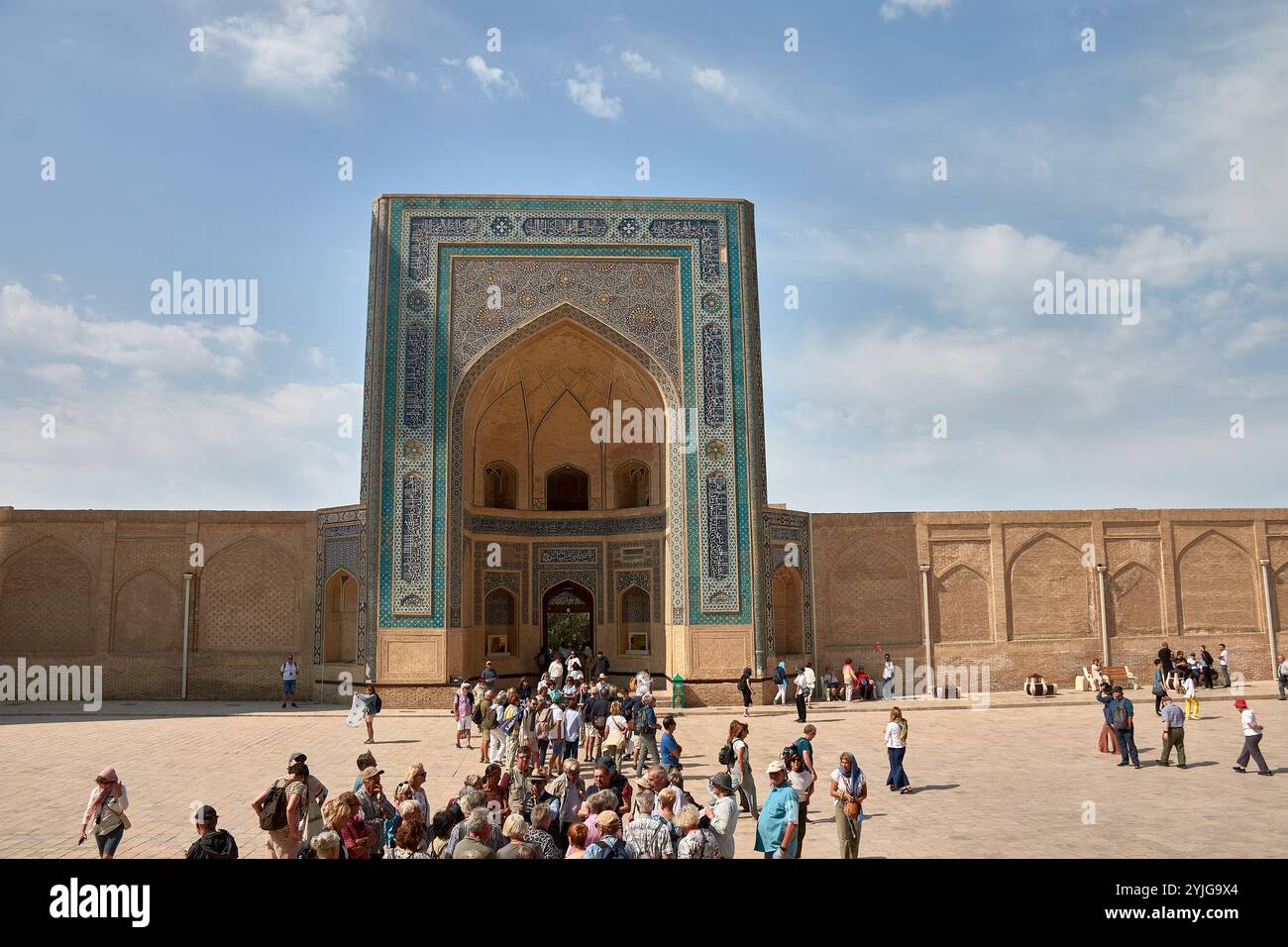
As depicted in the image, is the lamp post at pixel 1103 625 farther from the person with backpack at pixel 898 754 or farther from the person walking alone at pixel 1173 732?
the person with backpack at pixel 898 754

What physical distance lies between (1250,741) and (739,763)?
6.57 meters

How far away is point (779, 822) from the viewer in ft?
18.9

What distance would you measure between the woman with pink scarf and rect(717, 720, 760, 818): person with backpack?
4.54 m

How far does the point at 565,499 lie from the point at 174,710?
9798 mm

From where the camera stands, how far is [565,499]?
2367 cm

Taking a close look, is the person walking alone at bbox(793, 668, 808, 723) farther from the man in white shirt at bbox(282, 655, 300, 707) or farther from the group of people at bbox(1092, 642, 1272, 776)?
the man in white shirt at bbox(282, 655, 300, 707)

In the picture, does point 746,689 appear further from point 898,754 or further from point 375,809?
point 375,809

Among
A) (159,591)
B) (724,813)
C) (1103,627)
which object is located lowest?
(724,813)

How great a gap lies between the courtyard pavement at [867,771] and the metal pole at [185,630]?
0.93 metres

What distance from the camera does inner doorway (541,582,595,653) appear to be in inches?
874

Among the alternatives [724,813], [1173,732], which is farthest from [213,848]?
[1173,732]

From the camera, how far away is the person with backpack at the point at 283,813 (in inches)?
223

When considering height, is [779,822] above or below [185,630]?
below
